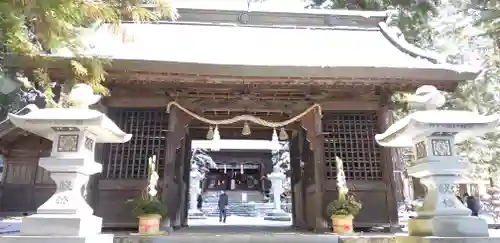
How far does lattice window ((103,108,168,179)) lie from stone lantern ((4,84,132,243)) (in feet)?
8.13

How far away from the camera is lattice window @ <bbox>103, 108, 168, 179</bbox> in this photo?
738 cm

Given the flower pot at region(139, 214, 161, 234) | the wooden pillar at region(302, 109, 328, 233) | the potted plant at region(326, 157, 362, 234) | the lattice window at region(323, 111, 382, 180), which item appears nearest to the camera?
the flower pot at region(139, 214, 161, 234)

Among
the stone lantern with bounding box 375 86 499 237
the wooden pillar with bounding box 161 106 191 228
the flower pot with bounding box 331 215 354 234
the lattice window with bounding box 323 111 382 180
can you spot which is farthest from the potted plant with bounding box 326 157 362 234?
the wooden pillar with bounding box 161 106 191 228

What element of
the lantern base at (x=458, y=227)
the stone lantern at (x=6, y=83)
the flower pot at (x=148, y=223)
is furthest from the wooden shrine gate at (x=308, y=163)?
the stone lantern at (x=6, y=83)

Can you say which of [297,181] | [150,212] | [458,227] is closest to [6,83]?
[150,212]

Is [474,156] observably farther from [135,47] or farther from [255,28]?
[135,47]

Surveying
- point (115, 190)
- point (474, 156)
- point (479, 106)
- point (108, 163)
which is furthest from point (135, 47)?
point (474, 156)

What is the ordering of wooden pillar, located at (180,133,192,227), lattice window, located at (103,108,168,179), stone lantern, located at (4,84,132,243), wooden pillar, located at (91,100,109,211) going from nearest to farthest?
1. stone lantern, located at (4,84,132,243)
2. wooden pillar, located at (91,100,109,211)
3. lattice window, located at (103,108,168,179)
4. wooden pillar, located at (180,133,192,227)

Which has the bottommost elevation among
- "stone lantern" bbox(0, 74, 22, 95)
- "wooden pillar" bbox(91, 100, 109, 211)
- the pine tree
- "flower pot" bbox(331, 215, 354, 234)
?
"flower pot" bbox(331, 215, 354, 234)

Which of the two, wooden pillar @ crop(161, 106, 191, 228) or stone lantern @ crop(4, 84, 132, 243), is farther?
wooden pillar @ crop(161, 106, 191, 228)

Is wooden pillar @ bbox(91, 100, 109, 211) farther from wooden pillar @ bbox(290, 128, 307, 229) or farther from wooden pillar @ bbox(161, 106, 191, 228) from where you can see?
wooden pillar @ bbox(290, 128, 307, 229)

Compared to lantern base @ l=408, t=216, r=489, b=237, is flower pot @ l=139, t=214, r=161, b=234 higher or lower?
lower

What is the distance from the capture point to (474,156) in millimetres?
14383

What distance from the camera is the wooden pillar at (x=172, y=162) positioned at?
713 cm
